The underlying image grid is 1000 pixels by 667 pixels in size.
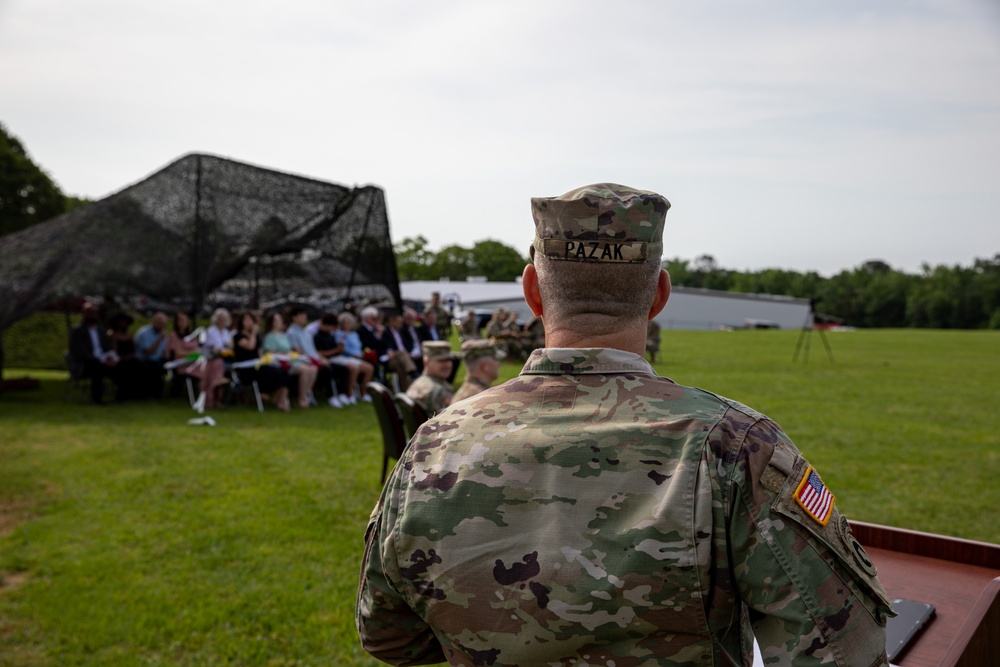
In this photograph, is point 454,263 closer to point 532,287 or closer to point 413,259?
point 413,259

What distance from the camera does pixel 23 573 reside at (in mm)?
4750

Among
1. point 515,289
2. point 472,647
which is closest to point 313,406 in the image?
point 472,647

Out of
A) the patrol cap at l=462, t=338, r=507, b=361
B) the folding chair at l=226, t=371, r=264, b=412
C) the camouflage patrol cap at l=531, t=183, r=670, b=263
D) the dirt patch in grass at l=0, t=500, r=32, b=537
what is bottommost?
the dirt patch in grass at l=0, t=500, r=32, b=537

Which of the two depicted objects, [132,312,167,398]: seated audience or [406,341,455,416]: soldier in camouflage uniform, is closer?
[406,341,455,416]: soldier in camouflage uniform

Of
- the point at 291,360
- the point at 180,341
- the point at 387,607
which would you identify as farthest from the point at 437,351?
the point at 180,341

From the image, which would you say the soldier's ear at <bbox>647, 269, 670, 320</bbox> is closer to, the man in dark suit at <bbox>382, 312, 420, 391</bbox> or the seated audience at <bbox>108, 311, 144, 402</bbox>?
the man in dark suit at <bbox>382, 312, 420, 391</bbox>

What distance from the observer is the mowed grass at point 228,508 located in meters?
3.94

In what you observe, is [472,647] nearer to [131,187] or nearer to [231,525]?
[231,525]

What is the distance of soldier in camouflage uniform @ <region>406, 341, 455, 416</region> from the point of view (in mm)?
6059

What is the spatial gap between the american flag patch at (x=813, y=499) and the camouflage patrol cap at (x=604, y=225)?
1.67 feet

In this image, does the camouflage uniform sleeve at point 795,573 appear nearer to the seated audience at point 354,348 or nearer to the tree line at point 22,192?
the seated audience at point 354,348

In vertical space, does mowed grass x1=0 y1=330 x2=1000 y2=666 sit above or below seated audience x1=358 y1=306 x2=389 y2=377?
below

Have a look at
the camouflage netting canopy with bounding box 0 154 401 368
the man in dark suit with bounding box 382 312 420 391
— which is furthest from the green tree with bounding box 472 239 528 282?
the man in dark suit with bounding box 382 312 420 391

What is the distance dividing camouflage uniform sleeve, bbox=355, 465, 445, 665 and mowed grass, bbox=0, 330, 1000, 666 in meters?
2.27
